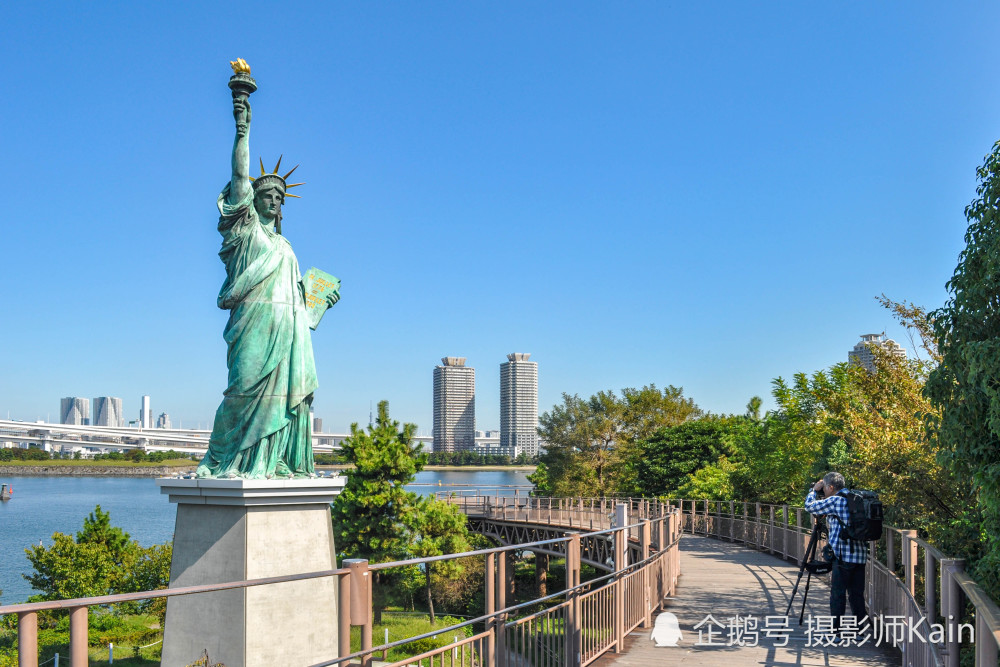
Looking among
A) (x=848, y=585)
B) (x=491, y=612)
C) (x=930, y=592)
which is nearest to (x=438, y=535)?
(x=848, y=585)

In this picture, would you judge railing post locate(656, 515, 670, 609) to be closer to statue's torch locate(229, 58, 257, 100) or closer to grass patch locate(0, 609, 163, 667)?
statue's torch locate(229, 58, 257, 100)

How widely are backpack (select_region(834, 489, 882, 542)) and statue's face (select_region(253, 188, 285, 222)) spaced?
13280 mm

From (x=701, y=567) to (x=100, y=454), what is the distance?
16108cm

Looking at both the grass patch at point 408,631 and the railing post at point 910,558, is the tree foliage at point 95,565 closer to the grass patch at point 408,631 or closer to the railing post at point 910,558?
the grass patch at point 408,631

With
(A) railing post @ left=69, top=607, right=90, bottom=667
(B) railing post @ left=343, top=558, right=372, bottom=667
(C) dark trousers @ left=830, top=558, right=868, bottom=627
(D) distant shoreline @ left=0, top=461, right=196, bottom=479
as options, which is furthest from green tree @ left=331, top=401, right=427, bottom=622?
(D) distant shoreline @ left=0, top=461, right=196, bottom=479

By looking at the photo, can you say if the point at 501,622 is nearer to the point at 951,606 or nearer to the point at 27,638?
the point at 951,606

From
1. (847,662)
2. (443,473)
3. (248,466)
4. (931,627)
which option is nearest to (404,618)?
(248,466)

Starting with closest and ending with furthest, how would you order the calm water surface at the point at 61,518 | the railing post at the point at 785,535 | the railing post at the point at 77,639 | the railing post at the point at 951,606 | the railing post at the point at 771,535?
the railing post at the point at 77,639 < the railing post at the point at 951,606 < the railing post at the point at 785,535 < the railing post at the point at 771,535 < the calm water surface at the point at 61,518

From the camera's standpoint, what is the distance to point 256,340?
53.1ft

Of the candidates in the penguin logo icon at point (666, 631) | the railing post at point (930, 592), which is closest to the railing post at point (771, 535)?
the penguin logo icon at point (666, 631)

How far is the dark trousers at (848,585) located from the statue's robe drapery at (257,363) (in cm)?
1140

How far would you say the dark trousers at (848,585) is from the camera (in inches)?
298

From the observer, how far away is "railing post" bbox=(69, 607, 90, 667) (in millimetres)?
3074

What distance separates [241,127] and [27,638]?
47.6ft
